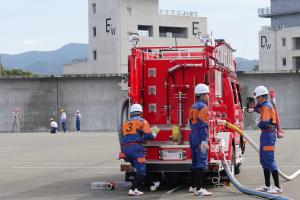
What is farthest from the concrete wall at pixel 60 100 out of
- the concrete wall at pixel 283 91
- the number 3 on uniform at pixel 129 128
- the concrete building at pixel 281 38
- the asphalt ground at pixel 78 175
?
the concrete building at pixel 281 38

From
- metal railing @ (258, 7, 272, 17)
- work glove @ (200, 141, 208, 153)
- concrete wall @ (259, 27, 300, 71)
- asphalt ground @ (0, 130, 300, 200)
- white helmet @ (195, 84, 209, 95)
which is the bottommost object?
asphalt ground @ (0, 130, 300, 200)

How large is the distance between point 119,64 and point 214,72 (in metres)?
76.0

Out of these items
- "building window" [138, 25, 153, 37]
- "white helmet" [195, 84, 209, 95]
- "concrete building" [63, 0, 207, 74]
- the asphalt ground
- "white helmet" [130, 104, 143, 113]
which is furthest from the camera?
"building window" [138, 25, 153, 37]

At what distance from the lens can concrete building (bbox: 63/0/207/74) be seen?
90438mm

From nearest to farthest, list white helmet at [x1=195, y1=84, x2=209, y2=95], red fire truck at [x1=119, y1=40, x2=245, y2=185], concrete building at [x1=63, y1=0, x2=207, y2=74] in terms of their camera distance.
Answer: white helmet at [x1=195, y1=84, x2=209, y2=95]
red fire truck at [x1=119, y1=40, x2=245, y2=185]
concrete building at [x1=63, y1=0, x2=207, y2=74]

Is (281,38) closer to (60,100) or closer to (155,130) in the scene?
(60,100)

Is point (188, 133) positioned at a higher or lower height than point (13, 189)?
higher

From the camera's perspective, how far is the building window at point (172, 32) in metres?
98.8

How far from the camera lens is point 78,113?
180 ft

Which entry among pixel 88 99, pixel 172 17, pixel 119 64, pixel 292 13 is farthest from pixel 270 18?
pixel 88 99

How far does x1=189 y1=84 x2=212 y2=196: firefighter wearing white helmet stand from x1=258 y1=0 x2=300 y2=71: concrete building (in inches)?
3589

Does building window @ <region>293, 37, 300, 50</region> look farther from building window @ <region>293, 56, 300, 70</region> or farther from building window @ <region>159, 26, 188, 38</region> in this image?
building window @ <region>159, 26, 188, 38</region>

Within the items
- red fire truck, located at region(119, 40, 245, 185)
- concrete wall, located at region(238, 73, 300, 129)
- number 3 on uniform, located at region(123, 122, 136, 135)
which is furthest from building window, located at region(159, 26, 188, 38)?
number 3 on uniform, located at region(123, 122, 136, 135)

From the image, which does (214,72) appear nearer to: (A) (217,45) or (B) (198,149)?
(A) (217,45)
